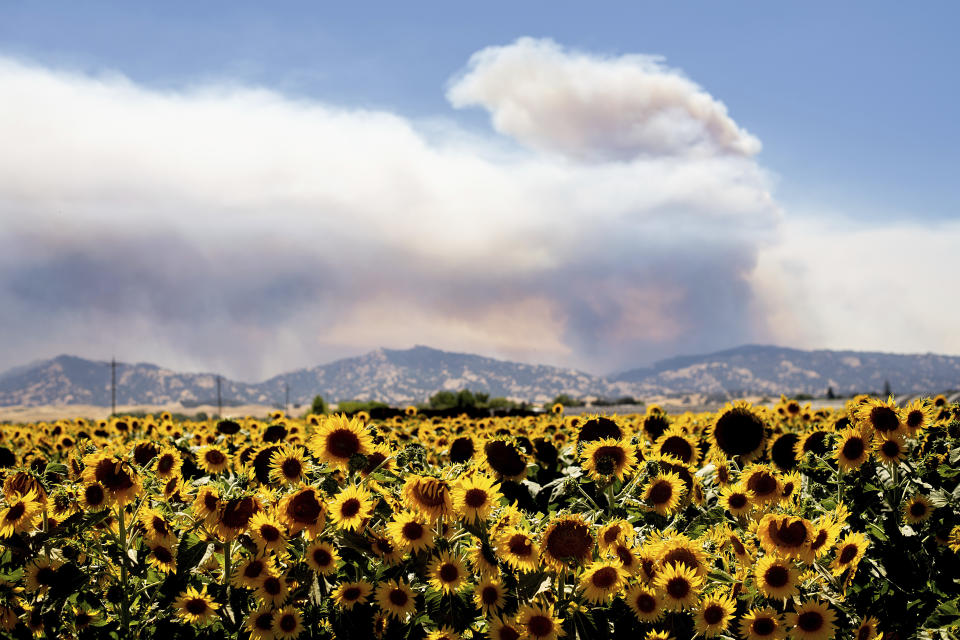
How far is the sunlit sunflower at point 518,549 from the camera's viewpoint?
13.8ft

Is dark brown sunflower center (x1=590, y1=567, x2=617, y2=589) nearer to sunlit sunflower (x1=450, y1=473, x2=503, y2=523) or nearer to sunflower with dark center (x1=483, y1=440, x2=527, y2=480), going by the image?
sunlit sunflower (x1=450, y1=473, x2=503, y2=523)

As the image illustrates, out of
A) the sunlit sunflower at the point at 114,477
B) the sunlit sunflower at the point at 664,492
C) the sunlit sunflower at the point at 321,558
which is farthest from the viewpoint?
the sunlit sunflower at the point at 664,492

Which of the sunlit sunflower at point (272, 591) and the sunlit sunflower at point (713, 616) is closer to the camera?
the sunlit sunflower at point (713, 616)

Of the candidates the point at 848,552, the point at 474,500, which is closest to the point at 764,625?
the point at 848,552

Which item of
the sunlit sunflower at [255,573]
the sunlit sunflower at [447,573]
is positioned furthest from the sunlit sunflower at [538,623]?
the sunlit sunflower at [255,573]

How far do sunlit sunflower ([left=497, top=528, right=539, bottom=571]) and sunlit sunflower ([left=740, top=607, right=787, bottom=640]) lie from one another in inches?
55.9

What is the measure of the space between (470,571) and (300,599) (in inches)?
46.4

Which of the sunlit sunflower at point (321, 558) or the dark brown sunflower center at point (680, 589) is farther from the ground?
the sunlit sunflower at point (321, 558)

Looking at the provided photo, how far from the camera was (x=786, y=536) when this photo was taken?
4.61m

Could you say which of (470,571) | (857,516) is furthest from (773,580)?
(857,516)

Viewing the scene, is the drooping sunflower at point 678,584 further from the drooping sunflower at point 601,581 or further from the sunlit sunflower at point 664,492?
the sunlit sunflower at point 664,492

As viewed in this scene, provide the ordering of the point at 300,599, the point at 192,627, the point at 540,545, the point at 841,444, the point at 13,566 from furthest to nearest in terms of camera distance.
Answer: the point at 841,444 → the point at 13,566 → the point at 192,627 → the point at 300,599 → the point at 540,545

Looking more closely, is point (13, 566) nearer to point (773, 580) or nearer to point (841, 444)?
point (773, 580)

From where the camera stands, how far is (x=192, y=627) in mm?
5102
